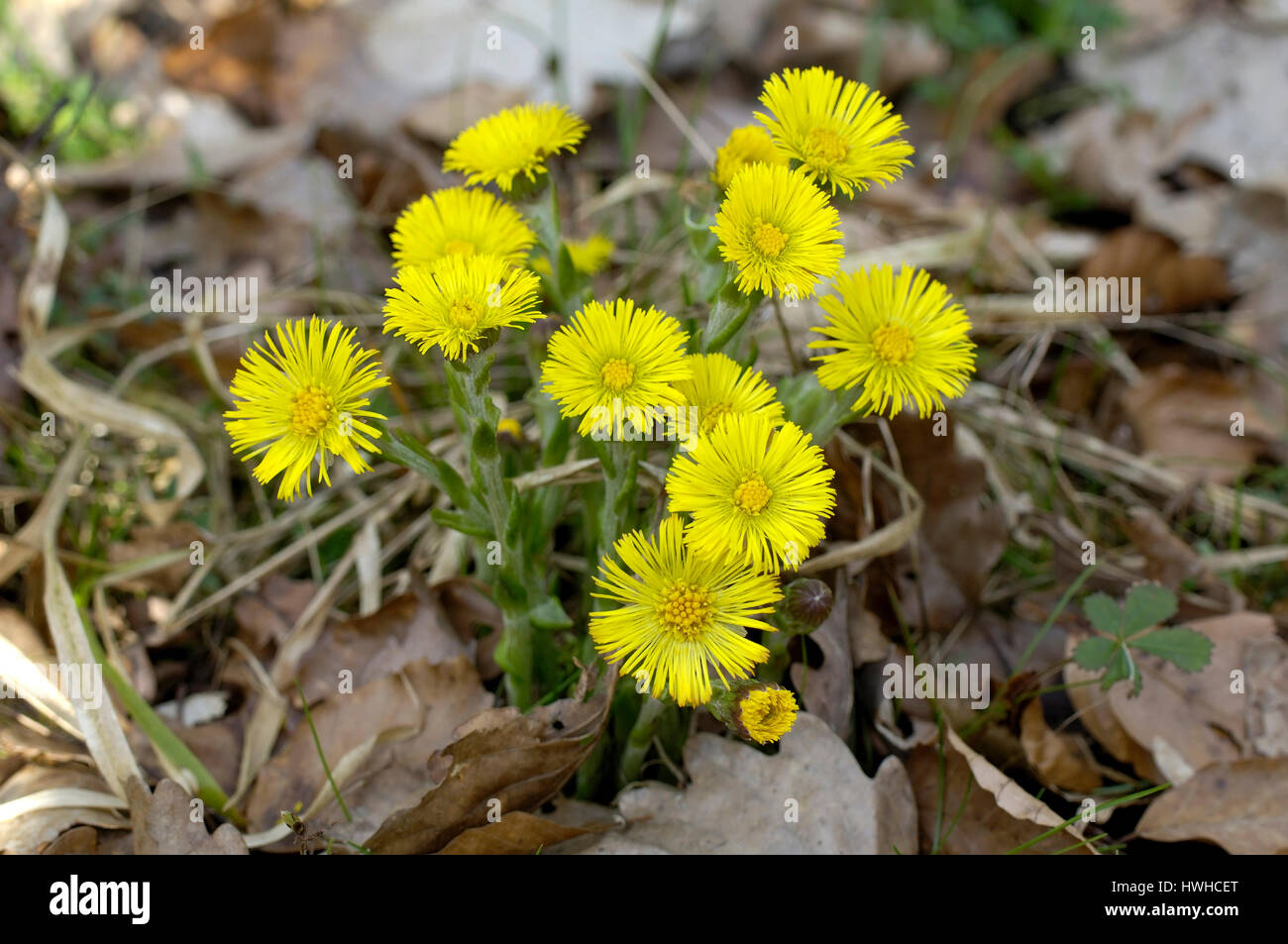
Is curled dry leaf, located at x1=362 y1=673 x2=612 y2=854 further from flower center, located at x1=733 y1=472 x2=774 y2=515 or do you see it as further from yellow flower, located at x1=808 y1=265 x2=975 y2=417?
yellow flower, located at x1=808 y1=265 x2=975 y2=417

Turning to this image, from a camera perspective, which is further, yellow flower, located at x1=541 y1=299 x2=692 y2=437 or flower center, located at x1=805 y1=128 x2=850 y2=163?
flower center, located at x1=805 y1=128 x2=850 y2=163

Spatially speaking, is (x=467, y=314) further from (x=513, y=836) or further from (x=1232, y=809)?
(x=1232, y=809)

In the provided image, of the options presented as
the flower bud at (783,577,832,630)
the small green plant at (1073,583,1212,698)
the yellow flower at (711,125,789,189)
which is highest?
the yellow flower at (711,125,789,189)

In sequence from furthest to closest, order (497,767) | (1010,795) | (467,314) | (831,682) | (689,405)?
(831,682)
(1010,795)
(497,767)
(689,405)
(467,314)

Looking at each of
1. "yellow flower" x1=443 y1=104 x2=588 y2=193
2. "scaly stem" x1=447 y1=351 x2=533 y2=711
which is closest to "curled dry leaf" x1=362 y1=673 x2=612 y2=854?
"scaly stem" x1=447 y1=351 x2=533 y2=711

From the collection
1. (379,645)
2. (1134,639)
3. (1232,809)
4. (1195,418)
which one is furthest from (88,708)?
(1195,418)

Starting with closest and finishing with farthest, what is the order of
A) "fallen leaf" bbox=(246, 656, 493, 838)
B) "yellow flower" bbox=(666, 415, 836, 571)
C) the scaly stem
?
"yellow flower" bbox=(666, 415, 836, 571)
the scaly stem
"fallen leaf" bbox=(246, 656, 493, 838)
